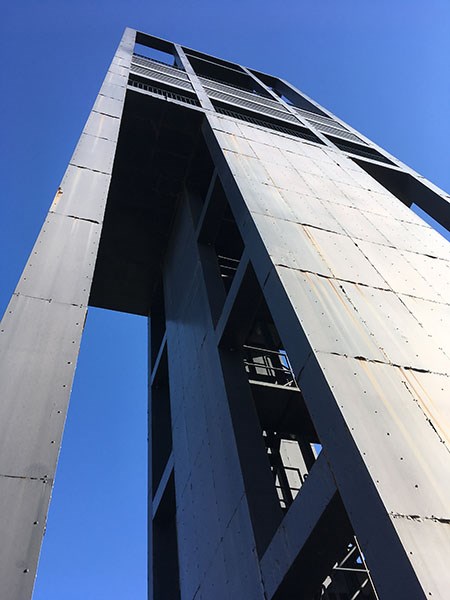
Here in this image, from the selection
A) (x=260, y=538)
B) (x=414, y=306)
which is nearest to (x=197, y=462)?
(x=260, y=538)

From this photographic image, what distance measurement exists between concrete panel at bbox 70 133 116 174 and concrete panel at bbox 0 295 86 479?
3693 mm

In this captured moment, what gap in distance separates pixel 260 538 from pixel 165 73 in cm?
1464

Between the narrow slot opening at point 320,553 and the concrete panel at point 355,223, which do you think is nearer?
the narrow slot opening at point 320,553

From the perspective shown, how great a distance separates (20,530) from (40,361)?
60.8 inches

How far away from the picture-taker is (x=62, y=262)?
5.31 meters

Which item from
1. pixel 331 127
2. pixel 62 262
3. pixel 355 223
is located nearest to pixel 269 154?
pixel 355 223

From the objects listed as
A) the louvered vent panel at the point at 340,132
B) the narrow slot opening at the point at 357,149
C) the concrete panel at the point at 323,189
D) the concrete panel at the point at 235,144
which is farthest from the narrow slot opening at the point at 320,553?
the louvered vent panel at the point at 340,132

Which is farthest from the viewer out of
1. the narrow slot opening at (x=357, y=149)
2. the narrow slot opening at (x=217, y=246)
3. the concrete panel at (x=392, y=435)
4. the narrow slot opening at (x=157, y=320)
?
the narrow slot opening at (x=157, y=320)

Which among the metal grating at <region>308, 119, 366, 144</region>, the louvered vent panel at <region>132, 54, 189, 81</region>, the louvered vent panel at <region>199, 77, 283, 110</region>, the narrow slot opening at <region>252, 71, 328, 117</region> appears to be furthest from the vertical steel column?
the narrow slot opening at <region>252, 71, 328, 117</region>

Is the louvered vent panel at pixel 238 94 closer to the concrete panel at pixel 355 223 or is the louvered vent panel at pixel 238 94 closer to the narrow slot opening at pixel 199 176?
the narrow slot opening at pixel 199 176

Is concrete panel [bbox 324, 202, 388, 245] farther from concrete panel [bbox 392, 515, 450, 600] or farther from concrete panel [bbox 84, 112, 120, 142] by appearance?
concrete panel [bbox 392, 515, 450, 600]

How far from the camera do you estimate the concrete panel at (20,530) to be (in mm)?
2598

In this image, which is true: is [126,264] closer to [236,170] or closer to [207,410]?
[236,170]

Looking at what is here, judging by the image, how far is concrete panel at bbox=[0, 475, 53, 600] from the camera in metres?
2.60
